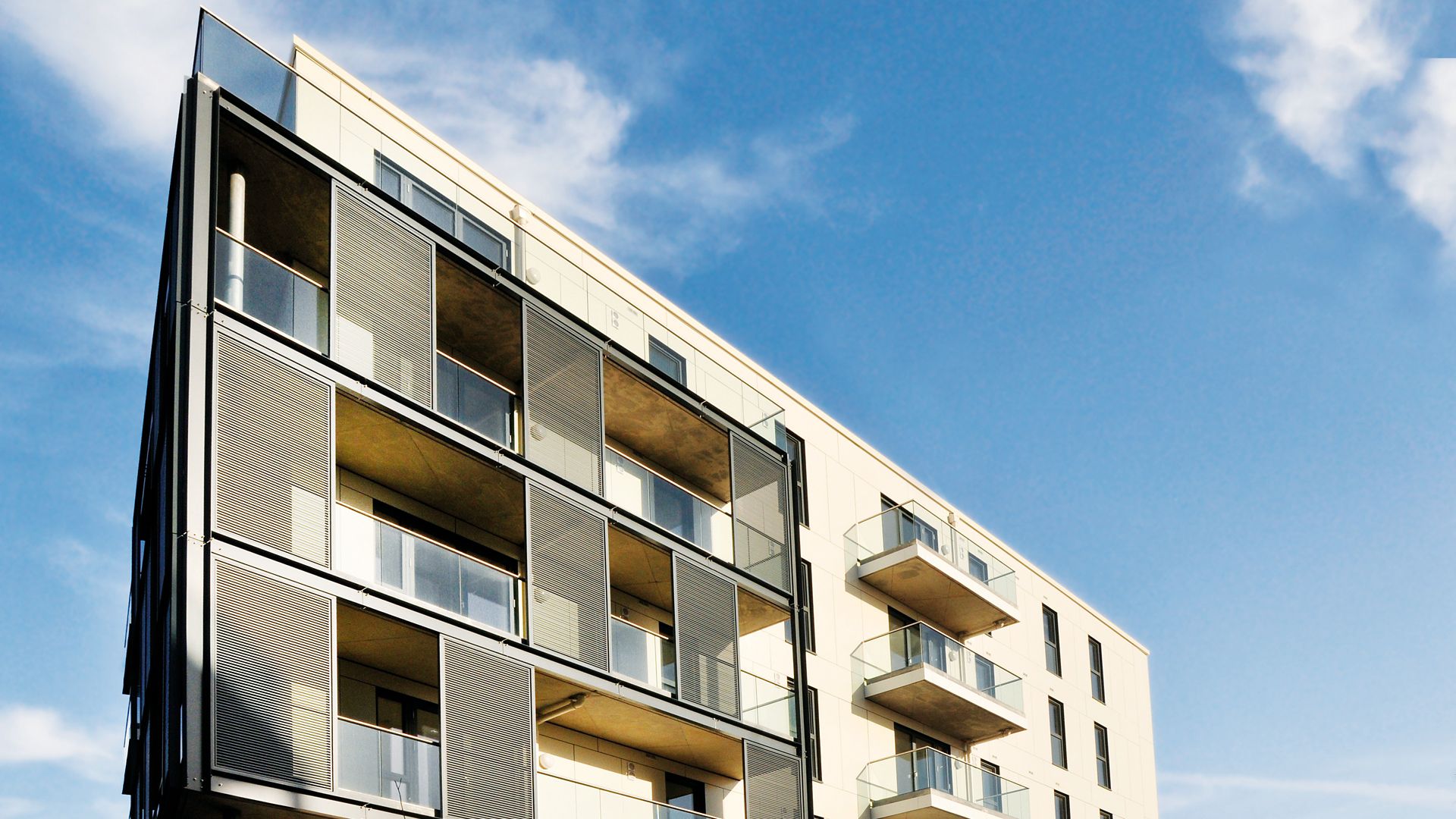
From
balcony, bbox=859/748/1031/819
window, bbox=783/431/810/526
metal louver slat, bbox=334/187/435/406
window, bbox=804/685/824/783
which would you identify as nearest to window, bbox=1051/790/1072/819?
balcony, bbox=859/748/1031/819

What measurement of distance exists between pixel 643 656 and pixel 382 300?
662 cm

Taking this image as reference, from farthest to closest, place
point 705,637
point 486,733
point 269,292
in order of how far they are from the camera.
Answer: point 705,637, point 486,733, point 269,292

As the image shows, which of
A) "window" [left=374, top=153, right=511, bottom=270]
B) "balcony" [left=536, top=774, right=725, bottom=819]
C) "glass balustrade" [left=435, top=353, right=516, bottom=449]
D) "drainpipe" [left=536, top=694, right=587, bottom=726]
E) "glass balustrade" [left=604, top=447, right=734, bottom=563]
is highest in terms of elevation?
"window" [left=374, top=153, right=511, bottom=270]

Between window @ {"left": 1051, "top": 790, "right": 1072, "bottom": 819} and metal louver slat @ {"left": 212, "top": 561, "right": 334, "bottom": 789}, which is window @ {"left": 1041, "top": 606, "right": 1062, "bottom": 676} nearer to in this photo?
window @ {"left": 1051, "top": 790, "right": 1072, "bottom": 819}

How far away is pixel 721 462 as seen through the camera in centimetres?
2606

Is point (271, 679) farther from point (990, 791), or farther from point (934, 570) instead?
point (990, 791)

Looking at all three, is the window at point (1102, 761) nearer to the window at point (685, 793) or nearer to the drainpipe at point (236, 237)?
the window at point (685, 793)

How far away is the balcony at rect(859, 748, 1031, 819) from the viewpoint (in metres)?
28.8

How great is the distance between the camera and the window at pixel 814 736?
27422 mm

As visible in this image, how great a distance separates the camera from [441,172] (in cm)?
2334

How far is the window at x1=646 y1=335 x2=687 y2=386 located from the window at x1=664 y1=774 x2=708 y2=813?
22.4ft

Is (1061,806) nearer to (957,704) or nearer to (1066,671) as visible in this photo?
(1066,671)

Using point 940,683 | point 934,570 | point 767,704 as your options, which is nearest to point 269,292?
point 767,704

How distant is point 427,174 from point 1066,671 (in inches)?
954
